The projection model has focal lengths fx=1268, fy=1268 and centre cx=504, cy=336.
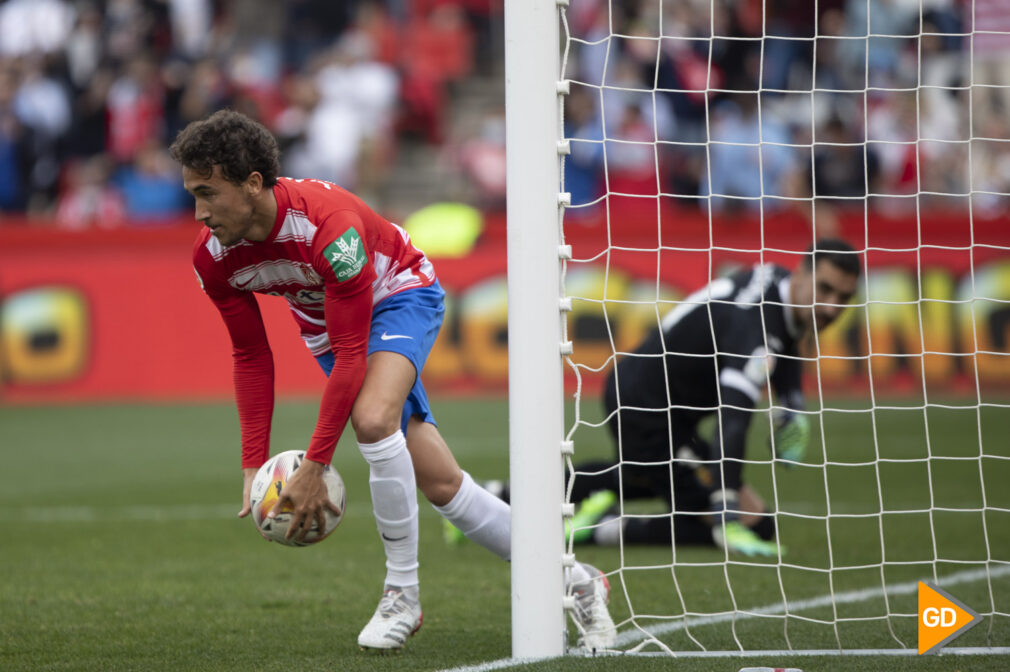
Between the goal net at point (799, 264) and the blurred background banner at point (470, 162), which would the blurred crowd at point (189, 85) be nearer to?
the blurred background banner at point (470, 162)

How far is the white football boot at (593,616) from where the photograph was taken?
396 cm

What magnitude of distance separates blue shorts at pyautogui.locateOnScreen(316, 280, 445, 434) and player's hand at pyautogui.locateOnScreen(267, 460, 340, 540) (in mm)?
424

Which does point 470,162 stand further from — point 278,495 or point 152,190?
point 278,495

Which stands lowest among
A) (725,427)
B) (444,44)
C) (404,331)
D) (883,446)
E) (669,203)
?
(883,446)

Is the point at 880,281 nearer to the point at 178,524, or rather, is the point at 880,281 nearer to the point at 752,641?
the point at 178,524

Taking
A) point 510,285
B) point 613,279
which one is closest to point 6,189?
point 613,279

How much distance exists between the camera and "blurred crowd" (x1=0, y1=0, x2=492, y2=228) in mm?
14305

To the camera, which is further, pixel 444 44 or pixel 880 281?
pixel 444 44

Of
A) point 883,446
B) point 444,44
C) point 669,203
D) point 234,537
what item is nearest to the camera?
point 234,537

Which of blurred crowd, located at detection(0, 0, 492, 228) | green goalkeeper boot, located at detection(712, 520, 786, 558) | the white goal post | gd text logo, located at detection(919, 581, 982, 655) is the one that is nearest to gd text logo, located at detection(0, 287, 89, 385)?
blurred crowd, located at detection(0, 0, 492, 228)

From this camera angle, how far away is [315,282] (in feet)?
13.2

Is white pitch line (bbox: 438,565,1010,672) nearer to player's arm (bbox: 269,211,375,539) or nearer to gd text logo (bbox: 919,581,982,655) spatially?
gd text logo (bbox: 919,581,982,655)

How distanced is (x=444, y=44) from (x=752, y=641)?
13.5 meters

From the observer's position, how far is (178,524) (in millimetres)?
6719
